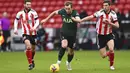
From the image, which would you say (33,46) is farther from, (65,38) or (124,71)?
(124,71)

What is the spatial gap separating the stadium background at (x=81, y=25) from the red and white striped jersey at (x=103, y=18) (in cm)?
1050

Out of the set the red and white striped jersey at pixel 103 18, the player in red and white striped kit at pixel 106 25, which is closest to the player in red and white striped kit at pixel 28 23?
the player in red and white striped kit at pixel 106 25

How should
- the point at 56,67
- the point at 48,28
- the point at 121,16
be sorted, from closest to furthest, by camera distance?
the point at 56,67
the point at 121,16
the point at 48,28

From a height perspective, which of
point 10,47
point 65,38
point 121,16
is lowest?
point 10,47

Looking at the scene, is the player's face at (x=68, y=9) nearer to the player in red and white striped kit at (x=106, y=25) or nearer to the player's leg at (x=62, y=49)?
the player in red and white striped kit at (x=106, y=25)

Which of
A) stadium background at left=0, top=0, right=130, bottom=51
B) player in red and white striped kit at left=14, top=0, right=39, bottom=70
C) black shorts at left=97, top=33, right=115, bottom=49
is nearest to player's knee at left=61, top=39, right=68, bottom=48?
player in red and white striped kit at left=14, top=0, right=39, bottom=70

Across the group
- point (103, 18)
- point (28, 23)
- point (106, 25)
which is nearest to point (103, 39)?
point (106, 25)

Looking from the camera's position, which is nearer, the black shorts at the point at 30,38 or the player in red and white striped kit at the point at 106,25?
the player in red and white striped kit at the point at 106,25

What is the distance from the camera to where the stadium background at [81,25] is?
83.7 ft

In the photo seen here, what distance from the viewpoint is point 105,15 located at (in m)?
13.7

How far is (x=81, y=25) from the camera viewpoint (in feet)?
88.6

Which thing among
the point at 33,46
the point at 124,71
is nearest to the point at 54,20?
the point at 33,46

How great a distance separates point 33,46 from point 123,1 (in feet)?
52.7

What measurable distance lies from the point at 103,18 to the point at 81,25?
1335 centimetres
